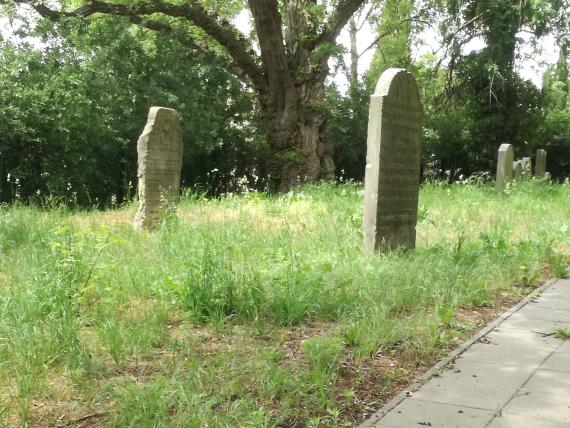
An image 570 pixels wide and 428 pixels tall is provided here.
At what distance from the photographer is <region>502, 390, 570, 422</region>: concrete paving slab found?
355cm

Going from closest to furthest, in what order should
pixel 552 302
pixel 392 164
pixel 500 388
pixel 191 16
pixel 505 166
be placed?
pixel 500 388 < pixel 552 302 < pixel 392 164 < pixel 191 16 < pixel 505 166

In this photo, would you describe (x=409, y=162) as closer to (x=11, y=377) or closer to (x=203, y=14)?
(x=11, y=377)

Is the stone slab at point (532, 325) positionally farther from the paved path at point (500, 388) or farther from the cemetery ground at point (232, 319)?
the cemetery ground at point (232, 319)

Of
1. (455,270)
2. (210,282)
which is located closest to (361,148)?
(455,270)

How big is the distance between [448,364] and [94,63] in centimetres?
1388

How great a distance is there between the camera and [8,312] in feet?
15.2

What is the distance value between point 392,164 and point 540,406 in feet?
14.4

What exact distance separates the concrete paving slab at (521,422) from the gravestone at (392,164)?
4135 mm

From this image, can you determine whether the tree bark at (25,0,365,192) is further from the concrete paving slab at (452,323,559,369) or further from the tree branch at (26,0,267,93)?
the concrete paving slab at (452,323,559,369)

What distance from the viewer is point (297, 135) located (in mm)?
18078

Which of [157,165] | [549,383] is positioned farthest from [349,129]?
[549,383]

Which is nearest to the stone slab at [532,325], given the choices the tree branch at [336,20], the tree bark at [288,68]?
the tree bark at [288,68]

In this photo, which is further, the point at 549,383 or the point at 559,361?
the point at 559,361

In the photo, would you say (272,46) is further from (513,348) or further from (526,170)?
(513,348)
